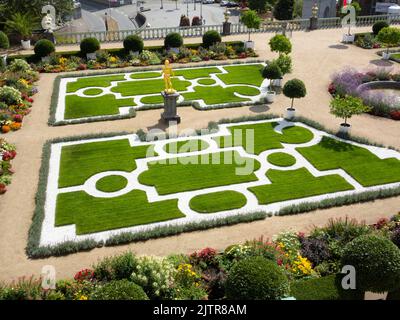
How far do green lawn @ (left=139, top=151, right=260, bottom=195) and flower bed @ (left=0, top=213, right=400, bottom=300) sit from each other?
19.6 ft

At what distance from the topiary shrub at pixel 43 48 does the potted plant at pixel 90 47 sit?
316 cm

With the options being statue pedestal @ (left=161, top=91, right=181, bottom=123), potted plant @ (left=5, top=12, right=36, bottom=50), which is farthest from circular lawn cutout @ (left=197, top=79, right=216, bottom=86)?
potted plant @ (left=5, top=12, right=36, bottom=50)

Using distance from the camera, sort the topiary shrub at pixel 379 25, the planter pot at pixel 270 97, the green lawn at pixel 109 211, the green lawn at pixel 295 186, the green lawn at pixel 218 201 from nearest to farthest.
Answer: the green lawn at pixel 109 211 → the green lawn at pixel 218 201 → the green lawn at pixel 295 186 → the planter pot at pixel 270 97 → the topiary shrub at pixel 379 25

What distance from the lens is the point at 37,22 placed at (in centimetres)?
5388

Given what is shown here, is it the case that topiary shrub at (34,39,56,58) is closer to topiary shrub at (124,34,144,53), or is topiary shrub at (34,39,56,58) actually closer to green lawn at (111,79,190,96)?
topiary shrub at (124,34,144,53)

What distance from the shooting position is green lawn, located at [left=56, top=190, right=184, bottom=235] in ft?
70.4

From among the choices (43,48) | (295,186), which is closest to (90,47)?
(43,48)

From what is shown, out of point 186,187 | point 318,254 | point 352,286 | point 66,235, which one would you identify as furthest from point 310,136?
point 66,235

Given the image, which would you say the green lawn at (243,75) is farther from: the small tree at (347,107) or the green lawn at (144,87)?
the small tree at (347,107)

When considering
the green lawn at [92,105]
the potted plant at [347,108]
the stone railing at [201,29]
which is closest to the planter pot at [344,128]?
the potted plant at [347,108]

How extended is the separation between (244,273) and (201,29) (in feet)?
146

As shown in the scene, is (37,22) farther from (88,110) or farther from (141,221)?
(141,221)

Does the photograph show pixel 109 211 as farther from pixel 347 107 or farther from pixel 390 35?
pixel 390 35

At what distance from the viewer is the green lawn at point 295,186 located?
77.6 feet
